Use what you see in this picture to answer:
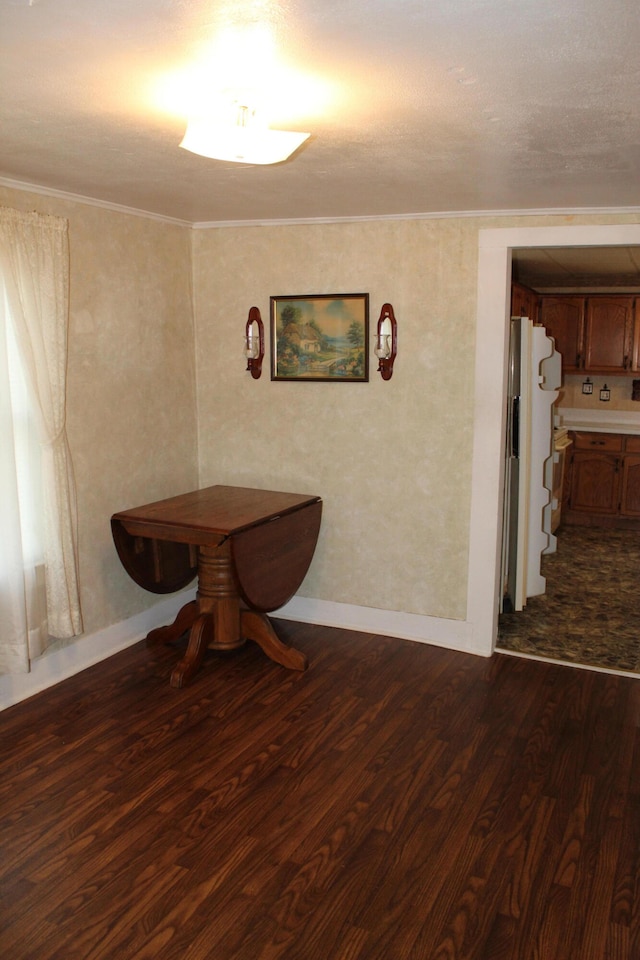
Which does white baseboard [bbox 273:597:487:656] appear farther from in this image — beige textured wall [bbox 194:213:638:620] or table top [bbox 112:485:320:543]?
table top [bbox 112:485:320:543]

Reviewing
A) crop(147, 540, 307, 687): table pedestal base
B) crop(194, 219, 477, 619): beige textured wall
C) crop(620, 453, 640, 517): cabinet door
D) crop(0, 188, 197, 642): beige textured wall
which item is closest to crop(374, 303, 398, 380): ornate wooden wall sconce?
crop(194, 219, 477, 619): beige textured wall

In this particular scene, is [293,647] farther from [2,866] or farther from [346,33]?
[346,33]

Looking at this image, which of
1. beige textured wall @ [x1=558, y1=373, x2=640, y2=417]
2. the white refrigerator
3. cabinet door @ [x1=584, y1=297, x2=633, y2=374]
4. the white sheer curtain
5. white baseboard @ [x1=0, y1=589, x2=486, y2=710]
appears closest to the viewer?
the white sheer curtain

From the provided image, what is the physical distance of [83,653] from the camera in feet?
11.5

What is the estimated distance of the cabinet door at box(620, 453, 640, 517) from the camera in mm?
6277

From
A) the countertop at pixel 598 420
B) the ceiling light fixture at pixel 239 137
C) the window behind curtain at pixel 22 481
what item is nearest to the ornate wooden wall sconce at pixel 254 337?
the window behind curtain at pixel 22 481

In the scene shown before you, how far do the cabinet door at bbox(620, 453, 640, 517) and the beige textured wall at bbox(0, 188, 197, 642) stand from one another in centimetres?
391

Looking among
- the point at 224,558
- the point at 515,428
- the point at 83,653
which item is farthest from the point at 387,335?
the point at 83,653

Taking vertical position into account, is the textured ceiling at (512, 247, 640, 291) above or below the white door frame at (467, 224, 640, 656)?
above

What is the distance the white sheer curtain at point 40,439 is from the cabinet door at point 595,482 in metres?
4.54

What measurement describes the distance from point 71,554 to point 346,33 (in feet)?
7.78

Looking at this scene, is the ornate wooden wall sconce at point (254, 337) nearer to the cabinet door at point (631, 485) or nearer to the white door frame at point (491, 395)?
the white door frame at point (491, 395)

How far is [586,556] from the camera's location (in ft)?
18.1

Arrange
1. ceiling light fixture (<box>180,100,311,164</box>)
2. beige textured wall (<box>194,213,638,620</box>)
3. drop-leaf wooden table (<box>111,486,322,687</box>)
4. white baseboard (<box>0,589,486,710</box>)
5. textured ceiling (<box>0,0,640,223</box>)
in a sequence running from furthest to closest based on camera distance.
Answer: beige textured wall (<box>194,213,638,620</box>) < drop-leaf wooden table (<box>111,486,322,687</box>) < white baseboard (<box>0,589,486,710</box>) < ceiling light fixture (<box>180,100,311,164</box>) < textured ceiling (<box>0,0,640,223</box>)
